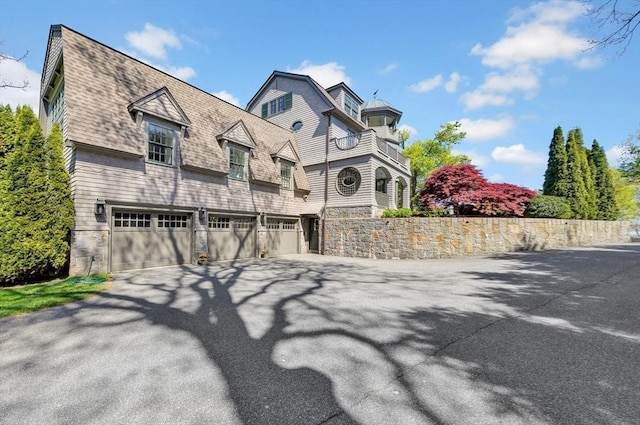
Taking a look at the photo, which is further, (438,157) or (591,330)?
(438,157)

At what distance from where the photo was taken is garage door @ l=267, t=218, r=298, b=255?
15867 millimetres

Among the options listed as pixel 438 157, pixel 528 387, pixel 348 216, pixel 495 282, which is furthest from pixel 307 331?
pixel 438 157

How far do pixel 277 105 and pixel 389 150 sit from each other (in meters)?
9.29

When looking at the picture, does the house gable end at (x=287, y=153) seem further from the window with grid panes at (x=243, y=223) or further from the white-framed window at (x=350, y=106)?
the white-framed window at (x=350, y=106)

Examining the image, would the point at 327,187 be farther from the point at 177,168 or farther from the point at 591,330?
the point at 591,330

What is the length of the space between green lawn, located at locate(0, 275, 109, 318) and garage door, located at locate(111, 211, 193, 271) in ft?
5.15

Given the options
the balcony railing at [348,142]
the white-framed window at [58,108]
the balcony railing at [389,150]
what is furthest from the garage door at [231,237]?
the balcony railing at [389,150]

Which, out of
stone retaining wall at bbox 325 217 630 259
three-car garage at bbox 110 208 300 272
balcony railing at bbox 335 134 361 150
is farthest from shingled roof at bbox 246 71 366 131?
three-car garage at bbox 110 208 300 272

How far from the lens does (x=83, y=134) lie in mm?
8766

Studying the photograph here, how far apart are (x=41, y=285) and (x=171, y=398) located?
7.85 metres

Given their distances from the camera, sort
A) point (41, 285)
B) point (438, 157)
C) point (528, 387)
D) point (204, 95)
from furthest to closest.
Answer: point (438, 157) < point (204, 95) < point (41, 285) < point (528, 387)

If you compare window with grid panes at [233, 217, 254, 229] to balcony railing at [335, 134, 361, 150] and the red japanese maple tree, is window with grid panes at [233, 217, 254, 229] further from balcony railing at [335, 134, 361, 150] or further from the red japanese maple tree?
the red japanese maple tree

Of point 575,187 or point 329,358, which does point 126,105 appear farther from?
point 575,187

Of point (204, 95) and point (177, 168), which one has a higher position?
point (204, 95)
